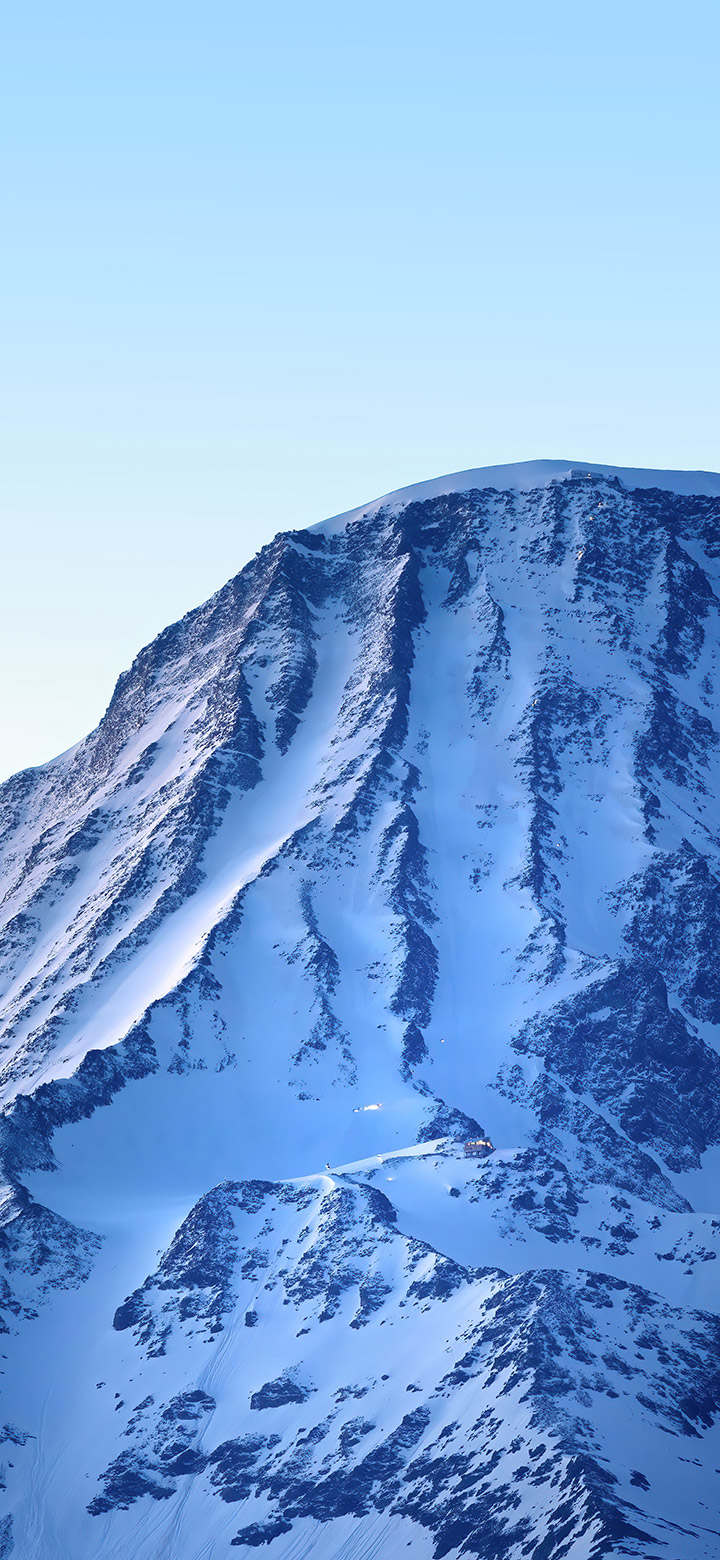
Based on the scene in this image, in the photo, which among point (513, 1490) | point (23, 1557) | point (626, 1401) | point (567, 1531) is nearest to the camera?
point (567, 1531)

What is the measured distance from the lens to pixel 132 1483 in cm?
19912

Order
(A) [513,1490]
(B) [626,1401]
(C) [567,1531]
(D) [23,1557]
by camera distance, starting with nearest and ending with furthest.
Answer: (C) [567,1531] → (A) [513,1490] → (B) [626,1401] → (D) [23,1557]

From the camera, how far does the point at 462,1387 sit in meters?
191

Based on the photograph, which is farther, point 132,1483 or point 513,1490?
point 132,1483

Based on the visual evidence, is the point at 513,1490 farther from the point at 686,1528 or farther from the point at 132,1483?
the point at 132,1483

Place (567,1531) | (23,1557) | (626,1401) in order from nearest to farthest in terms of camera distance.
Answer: (567,1531) → (626,1401) → (23,1557)

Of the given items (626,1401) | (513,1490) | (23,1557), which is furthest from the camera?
(23,1557)

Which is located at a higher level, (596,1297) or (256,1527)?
(596,1297)

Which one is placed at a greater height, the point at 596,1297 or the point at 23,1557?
the point at 596,1297

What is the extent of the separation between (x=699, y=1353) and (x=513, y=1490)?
29.4 meters

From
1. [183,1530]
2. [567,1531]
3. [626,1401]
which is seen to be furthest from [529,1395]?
[183,1530]

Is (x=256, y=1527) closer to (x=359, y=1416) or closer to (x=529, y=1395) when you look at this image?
(x=359, y=1416)

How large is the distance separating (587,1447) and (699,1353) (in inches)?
921

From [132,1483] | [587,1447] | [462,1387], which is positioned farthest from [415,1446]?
[132,1483]
